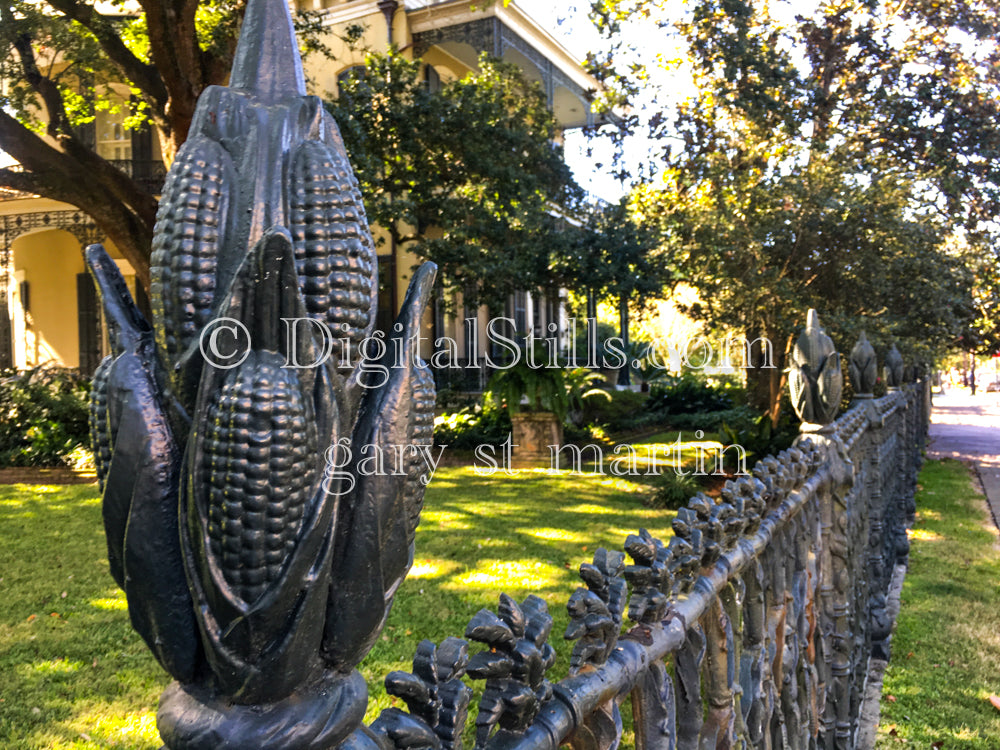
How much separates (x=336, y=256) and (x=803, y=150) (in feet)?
42.7

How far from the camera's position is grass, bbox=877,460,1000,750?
412 centimetres

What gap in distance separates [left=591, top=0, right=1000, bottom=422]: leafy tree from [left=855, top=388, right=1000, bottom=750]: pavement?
124 inches

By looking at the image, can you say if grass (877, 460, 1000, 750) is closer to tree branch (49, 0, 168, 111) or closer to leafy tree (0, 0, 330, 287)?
leafy tree (0, 0, 330, 287)

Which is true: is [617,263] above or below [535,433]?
above

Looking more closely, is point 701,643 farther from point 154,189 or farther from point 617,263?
point 154,189

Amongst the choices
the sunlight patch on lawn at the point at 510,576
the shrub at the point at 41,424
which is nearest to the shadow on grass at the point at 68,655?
the sunlight patch on lawn at the point at 510,576

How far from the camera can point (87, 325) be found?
17453mm

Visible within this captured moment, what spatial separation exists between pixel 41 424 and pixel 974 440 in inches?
798

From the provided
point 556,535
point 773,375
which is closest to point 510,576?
point 556,535

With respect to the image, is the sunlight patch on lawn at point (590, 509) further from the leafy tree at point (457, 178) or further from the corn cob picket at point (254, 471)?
A: the corn cob picket at point (254, 471)

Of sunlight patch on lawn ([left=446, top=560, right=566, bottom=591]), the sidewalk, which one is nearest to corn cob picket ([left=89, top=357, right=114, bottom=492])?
sunlight patch on lawn ([left=446, top=560, right=566, bottom=591])

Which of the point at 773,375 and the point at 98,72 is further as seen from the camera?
Answer: the point at 773,375

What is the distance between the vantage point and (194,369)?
85 centimetres

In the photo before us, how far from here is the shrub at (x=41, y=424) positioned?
11.7 meters
